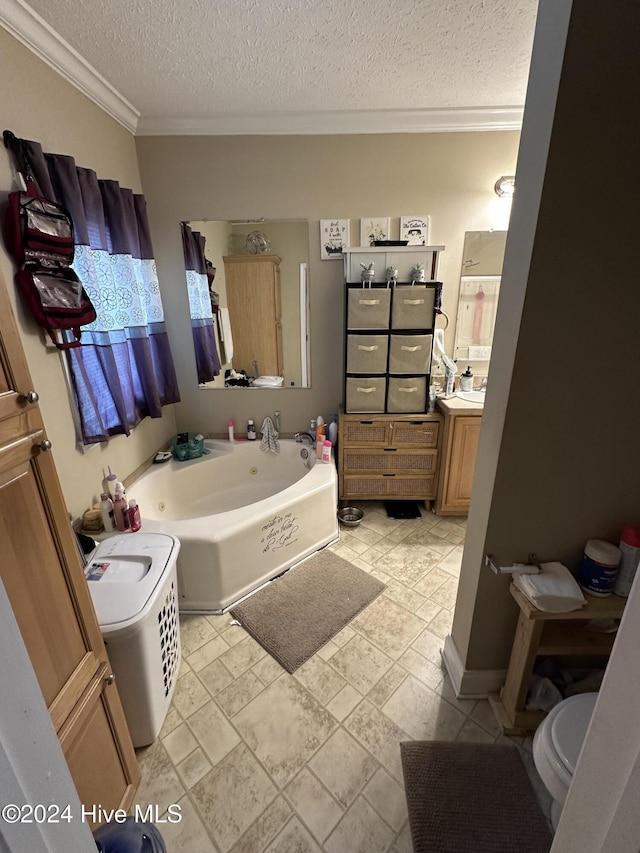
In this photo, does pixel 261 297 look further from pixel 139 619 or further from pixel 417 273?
pixel 139 619

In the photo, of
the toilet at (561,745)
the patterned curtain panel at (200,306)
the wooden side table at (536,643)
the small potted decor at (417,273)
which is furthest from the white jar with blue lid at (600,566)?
the patterned curtain panel at (200,306)

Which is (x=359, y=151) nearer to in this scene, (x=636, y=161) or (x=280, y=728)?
(x=636, y=161)

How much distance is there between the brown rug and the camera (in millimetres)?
1688

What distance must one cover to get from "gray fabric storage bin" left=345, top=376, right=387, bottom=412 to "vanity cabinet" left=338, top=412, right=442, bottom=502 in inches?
2.4

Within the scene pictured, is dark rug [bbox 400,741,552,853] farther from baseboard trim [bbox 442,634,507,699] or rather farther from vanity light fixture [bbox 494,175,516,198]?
vanity light fixture [bbox 494,175,516,198]

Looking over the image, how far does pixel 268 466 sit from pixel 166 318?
1315 millimetres

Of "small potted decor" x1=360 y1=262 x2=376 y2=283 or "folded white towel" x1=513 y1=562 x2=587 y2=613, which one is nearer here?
"folded white towel" x1=513 y1=562 x2=587 y2=613

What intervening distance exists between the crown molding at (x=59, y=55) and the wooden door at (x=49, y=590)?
58.3 inches

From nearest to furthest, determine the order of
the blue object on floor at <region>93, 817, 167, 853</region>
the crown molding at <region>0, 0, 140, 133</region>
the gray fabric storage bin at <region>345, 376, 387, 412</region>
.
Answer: the blue object on floor at <region>93, 817, 167, 853</region>, the crown molding at <region>0, 0, 140, 133</region>, the gray fabric storage bin at <region>345, 376, 387, 412</region>

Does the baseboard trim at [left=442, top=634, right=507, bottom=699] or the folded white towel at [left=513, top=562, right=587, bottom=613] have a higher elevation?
the folded white towel at [left=513, top=562, right=587, bottom=613]

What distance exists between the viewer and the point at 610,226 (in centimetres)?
94

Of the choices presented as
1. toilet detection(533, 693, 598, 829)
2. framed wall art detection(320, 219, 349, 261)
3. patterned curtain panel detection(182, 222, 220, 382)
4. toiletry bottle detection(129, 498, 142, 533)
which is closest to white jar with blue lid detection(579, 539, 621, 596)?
toilet detection(533, 693, 598, 829)

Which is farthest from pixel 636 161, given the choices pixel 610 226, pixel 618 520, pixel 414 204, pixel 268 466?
pixel 268 466

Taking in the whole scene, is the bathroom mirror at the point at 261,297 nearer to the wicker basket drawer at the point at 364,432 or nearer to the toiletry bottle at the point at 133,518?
the wicker basket drawer at the point at 364,432
